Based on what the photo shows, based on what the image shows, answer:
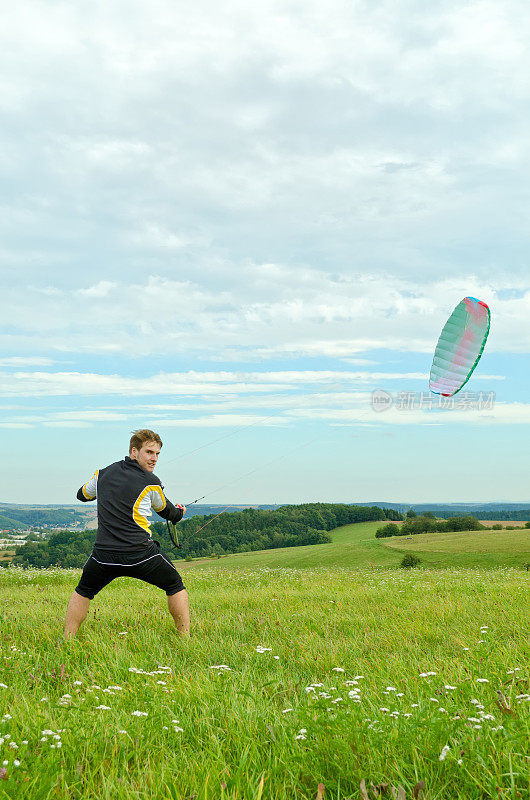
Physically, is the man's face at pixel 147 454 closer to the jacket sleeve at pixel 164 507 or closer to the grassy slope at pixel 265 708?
the jacket sleeve at pixel 164 507

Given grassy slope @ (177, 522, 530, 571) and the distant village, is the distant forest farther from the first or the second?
grassy slope @ (177, 522, 530, 571)

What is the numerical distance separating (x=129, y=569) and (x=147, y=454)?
153cm

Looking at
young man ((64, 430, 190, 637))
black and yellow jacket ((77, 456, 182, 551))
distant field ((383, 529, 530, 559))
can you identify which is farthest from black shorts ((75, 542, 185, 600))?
distant field ((383, 529, 530, 559))

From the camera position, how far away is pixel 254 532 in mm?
86688

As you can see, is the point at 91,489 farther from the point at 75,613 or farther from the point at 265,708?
the point at 265,708

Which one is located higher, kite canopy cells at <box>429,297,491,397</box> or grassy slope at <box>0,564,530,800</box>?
kite canopy cells at <box>429,297,491,397</box>

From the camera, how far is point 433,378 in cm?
1731

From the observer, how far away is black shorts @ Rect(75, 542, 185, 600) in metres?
7.18

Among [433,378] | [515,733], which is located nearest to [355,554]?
[433,378]

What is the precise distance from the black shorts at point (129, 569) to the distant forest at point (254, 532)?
55952 millimetres

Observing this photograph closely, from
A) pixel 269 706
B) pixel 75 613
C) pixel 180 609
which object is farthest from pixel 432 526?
pixel 269 706

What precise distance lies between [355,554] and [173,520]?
131ft

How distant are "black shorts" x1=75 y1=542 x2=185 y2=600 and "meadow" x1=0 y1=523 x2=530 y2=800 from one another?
0.66 meters

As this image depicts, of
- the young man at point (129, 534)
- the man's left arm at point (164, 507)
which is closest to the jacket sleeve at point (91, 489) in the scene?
the young man at point (129, 534)
